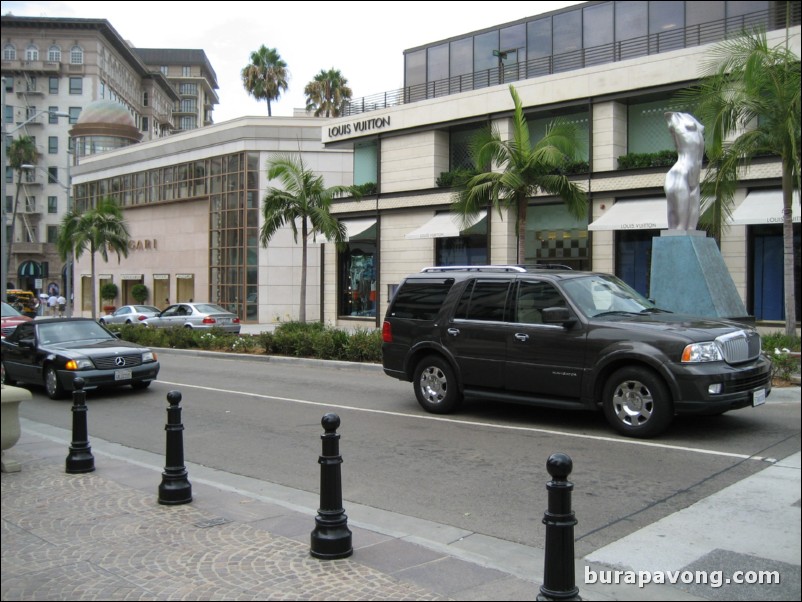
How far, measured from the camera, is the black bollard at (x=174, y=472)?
20.6 feet

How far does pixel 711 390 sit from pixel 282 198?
741 inches

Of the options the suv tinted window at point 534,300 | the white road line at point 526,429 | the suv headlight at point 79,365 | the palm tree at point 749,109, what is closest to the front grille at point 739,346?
the white road line at point 526,429

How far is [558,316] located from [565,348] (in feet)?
1.43

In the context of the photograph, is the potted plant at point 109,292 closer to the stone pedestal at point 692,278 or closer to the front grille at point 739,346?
the stone pedestal at point 692,278

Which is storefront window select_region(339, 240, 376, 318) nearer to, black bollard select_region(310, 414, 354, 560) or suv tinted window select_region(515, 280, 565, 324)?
suv tinted window select_region(515, 280, 565, 324)

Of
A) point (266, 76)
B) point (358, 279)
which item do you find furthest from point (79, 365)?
point (266, 76)

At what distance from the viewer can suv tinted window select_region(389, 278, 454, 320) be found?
10.8 m

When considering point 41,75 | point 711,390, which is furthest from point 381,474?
point 41,75

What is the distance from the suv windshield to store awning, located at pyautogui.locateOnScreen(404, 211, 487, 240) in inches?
683

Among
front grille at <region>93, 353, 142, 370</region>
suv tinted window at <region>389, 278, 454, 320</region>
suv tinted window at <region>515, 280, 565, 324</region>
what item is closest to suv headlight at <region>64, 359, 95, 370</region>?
front grille at <region>93, 353, 142, 370</region>

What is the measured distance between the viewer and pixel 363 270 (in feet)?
109

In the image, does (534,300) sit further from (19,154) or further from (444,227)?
(19,154)

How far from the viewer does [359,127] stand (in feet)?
107

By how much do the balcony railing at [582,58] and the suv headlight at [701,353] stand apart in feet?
38.8
